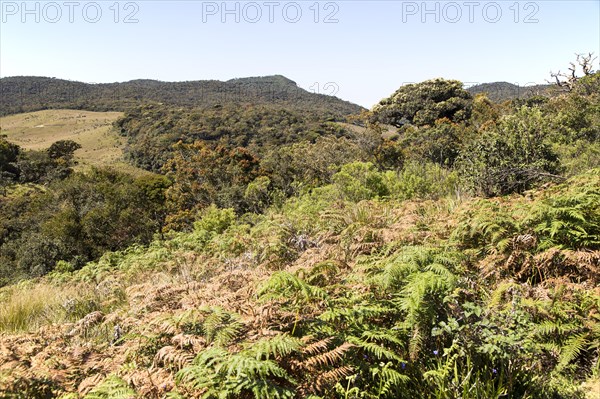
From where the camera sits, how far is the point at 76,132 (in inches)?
3031

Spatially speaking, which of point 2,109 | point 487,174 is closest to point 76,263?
point 487,174

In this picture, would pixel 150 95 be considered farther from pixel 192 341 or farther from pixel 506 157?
pixel 192 341

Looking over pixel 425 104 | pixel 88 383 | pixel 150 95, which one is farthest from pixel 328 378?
pixel 150 95

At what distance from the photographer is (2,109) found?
93062 mm

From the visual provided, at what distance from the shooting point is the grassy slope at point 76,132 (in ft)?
199

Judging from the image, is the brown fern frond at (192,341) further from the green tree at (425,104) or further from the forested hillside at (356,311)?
the green tree at (425,104)

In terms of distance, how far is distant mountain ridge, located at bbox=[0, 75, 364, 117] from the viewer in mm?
97938

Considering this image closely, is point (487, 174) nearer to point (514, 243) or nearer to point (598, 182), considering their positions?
point (598, 182)

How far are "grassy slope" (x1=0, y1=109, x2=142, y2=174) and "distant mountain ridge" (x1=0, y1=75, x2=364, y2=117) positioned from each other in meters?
8.08

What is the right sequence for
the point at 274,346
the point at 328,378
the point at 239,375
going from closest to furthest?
1. the point at 239,375
2. the point at 274,346
3. the point at 328,378

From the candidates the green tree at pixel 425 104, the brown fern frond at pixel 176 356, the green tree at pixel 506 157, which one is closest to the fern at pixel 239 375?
the brown fern frond at pixel 176 356

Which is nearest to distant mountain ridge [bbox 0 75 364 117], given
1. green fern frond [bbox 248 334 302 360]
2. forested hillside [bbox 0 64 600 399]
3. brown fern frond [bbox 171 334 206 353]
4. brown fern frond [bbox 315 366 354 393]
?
forested hillside [bbox 0 64 600 399]

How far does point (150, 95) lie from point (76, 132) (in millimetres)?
38148

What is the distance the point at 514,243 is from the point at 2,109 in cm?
11639
